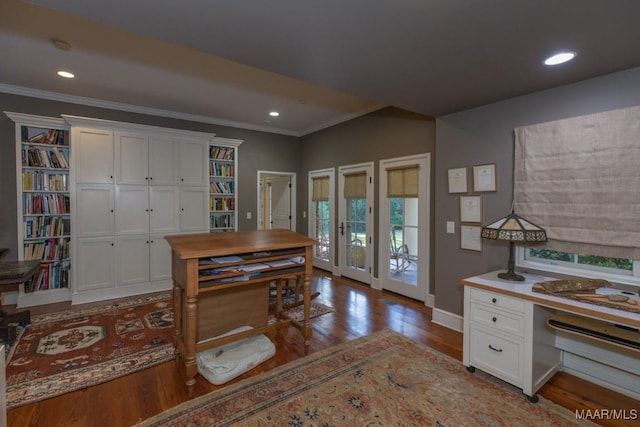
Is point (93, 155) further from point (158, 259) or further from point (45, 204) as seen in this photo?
point (158, 259)

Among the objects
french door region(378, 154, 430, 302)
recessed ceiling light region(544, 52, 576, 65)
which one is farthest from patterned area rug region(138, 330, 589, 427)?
recessed ceiling light region(544, 52, 576, 65)

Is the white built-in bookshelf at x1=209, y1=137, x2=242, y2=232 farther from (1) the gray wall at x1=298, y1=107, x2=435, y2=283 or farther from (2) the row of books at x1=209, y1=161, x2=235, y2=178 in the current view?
(1) the gray wall at x1=298, y1=107, x2=435, y2=283

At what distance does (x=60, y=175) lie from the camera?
4031 millimetres

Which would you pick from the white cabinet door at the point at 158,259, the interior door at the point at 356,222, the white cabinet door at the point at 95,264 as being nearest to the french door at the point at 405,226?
the interior door at the point at 356,222

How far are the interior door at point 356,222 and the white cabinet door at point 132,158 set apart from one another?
3.07 metres

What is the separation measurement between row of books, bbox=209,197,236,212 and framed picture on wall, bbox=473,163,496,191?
3855 mm

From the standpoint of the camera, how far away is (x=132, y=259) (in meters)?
4.25

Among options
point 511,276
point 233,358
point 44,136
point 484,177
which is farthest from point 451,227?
point 44,136

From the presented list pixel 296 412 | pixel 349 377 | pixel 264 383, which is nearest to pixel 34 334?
pixel 264 383

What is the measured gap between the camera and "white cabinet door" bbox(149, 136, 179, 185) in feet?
14.3

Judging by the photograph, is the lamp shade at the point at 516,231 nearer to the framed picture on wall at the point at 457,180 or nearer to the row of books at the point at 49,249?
the framed picture on wall at the point at 457,180

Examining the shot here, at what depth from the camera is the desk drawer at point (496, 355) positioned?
2.09 metres

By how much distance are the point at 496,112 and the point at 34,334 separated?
5081 mm

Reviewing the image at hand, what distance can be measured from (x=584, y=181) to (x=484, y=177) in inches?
30.0
